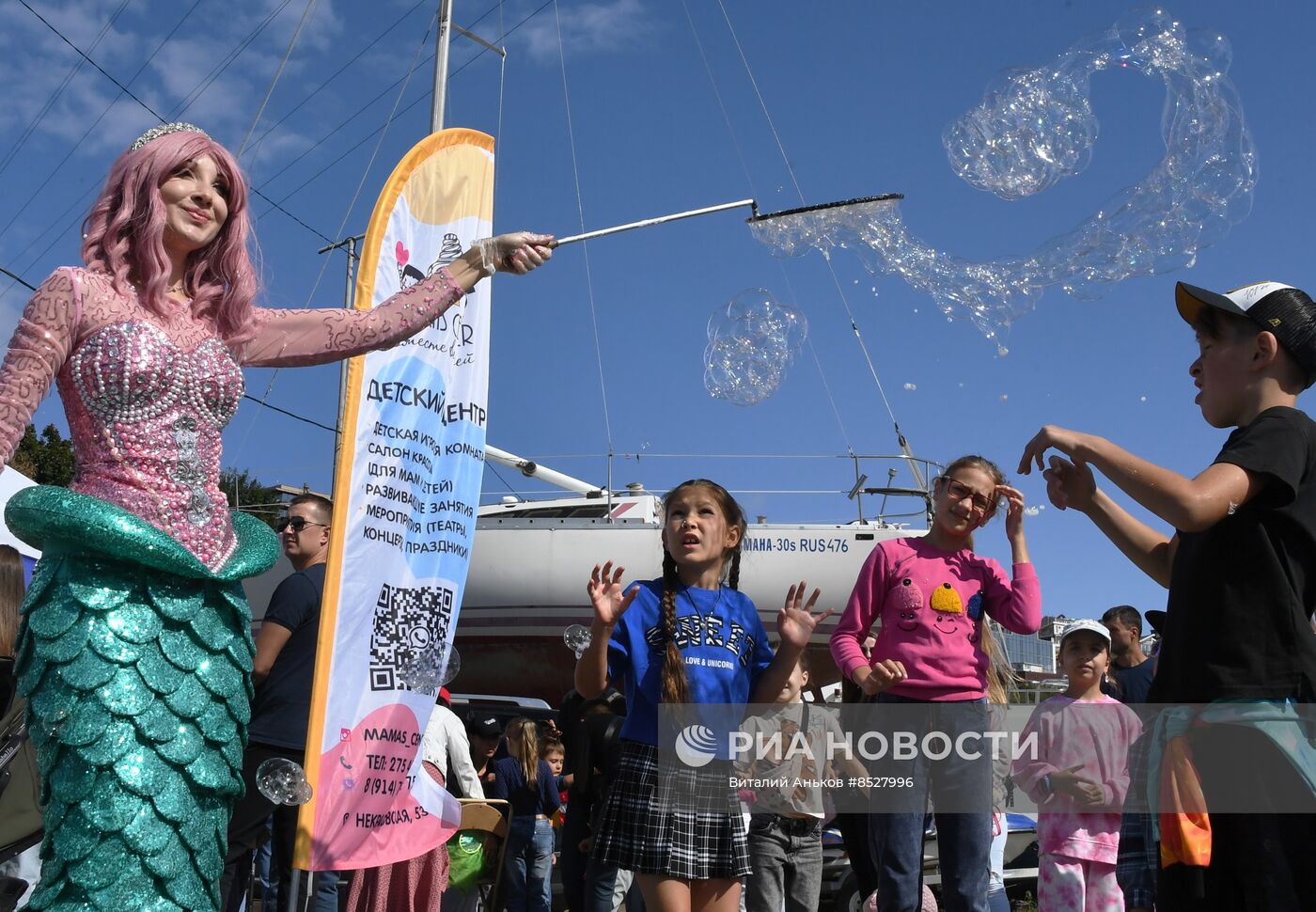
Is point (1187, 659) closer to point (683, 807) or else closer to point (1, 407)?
point (683, 807)

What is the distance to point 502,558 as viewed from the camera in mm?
16516

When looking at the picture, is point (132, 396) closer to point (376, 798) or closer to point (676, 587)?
point (676, 587)

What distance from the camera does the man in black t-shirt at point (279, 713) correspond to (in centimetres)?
427

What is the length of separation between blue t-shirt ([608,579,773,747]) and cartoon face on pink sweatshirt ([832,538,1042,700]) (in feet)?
1.82

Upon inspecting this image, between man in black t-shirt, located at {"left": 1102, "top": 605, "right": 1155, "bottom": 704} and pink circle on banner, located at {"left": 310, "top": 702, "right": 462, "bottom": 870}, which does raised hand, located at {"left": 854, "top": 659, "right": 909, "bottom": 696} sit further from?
man in black t-shirt, located at {"left": 1102, "top": 605, "right": 1155, "bottom": 704}

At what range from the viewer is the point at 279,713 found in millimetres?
4531

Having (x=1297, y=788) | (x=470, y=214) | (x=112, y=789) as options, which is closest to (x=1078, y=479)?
(x=1297, y=788)

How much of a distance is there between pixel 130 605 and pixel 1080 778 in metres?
4.42

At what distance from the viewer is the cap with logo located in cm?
262

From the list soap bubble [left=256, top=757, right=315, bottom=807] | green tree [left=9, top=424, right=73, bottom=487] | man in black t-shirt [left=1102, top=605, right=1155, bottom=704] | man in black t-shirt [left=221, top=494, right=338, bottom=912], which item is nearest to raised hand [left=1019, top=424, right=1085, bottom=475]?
soap bubble [left=256, top=757, right=315, bottom=807]

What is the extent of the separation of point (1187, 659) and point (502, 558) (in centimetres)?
1444

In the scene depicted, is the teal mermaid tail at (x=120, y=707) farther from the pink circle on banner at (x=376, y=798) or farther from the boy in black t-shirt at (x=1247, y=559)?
the pink circle on banner at (x=376, y=798)

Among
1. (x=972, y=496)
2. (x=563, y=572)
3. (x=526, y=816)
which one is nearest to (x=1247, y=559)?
(x=972, y=496)

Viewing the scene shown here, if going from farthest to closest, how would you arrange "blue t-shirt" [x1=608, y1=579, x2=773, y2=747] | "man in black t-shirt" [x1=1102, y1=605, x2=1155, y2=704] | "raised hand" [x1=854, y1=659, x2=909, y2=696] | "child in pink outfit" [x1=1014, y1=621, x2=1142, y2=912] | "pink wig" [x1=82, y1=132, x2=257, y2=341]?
"man in black t-shirt" [x1=1102, y1=605, x2=1155, y2=704], "child in pink outfit" [x1=1014, y1=621, x2=1142, y2=912], "raised hand" [x1=854, y1=659, x2=909, y2=696], "blue t-shirt" [x1=608, y1=579, x2=773, y2=747], "pink wig" [x1=82, y1=132, x2=257, y2=341]
